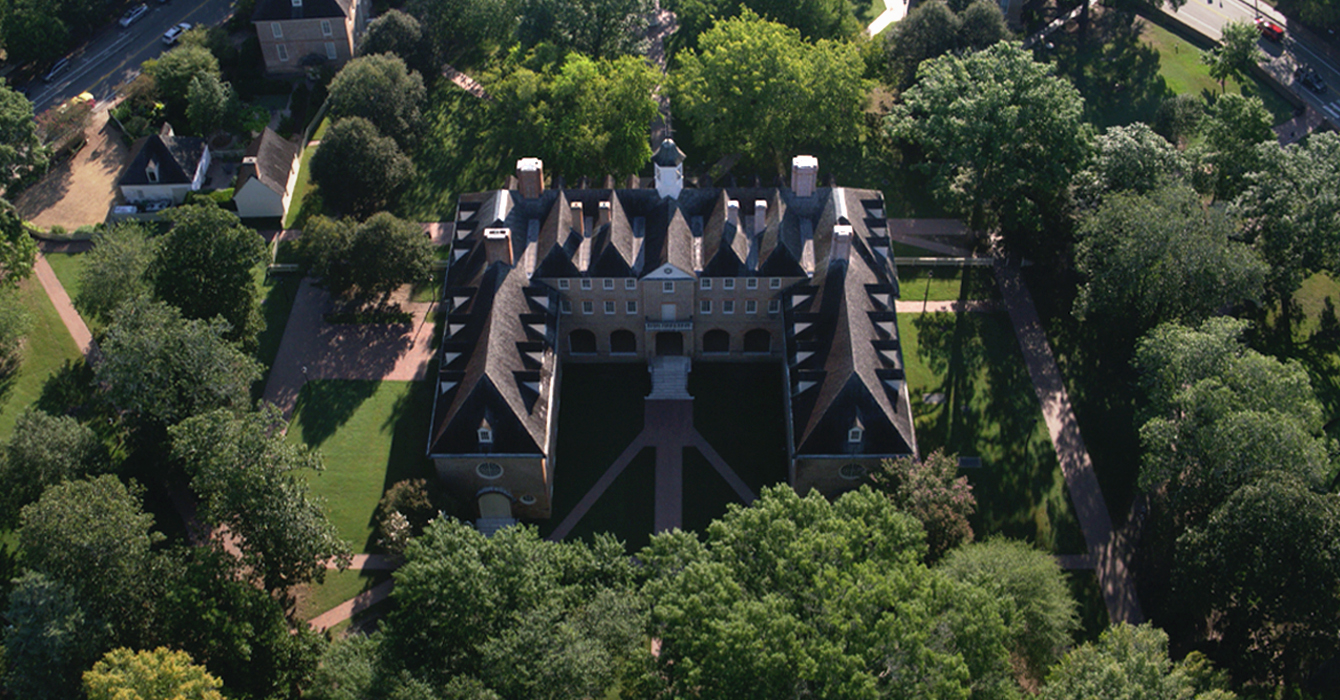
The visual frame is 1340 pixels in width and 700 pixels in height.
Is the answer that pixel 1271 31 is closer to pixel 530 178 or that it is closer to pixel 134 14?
pixel 530 178

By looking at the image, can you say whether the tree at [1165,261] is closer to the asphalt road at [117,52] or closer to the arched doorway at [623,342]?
the arched doorway at [623,342]

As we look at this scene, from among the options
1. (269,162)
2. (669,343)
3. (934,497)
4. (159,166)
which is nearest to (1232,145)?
(934,497)

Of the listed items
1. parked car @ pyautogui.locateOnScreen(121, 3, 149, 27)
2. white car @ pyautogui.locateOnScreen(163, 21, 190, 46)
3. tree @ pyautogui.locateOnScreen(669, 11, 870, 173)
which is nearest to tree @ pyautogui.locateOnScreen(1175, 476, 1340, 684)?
tree @ pyautogui.locateOnScreen(669, 11, 870, 173)

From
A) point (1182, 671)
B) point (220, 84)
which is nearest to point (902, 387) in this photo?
point (1182, 671)

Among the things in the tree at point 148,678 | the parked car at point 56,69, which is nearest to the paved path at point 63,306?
the parked car at point 56,69

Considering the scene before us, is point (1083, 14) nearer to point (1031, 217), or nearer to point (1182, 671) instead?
point (1031, 217)
